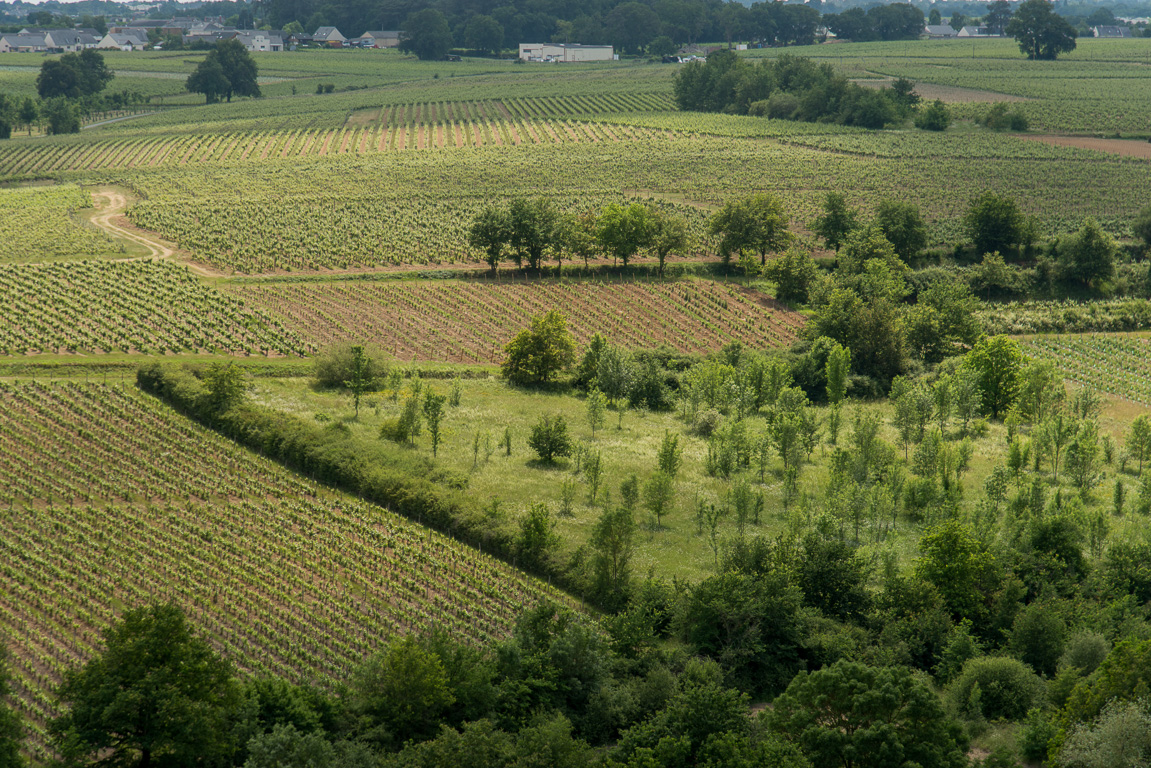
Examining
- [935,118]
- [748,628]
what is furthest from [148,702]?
[935,118]

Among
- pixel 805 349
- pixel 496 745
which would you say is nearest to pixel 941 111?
pixel 805 349

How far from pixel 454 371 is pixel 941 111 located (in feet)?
407

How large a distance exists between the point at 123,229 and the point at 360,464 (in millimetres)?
67697

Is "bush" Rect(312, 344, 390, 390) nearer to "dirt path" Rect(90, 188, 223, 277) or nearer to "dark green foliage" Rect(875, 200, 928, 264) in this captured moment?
"dirt path" Rect(90, 188, 223, 277)

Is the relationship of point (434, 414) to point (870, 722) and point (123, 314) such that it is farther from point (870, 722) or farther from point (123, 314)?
point (123, 314)

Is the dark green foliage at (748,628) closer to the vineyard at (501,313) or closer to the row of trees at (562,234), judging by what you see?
the vineyard at (501,313)

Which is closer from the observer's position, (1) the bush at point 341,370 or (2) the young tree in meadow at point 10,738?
(2) the young tree in meadow at point 10,738

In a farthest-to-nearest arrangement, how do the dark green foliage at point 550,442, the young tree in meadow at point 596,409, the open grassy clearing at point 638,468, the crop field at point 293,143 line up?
the crop field at point 293,143 < the young tree in meadow at point 596,409 < the dark green foliage at point 550,442 < the open grassy clearing at point 638,468

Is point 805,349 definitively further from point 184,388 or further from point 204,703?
point 204,703

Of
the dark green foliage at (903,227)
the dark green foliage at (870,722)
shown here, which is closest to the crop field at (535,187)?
the dark green foliage at (903,227)

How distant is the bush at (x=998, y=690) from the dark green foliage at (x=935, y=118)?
481 ft

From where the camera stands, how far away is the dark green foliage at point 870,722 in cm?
3419

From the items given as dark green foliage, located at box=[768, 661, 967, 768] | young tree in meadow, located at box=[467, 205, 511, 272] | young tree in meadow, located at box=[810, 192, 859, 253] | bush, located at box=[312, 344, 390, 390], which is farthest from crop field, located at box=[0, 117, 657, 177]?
dark green foliage, located at box=[768, 661, 967, 768]

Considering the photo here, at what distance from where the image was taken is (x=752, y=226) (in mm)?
103875
